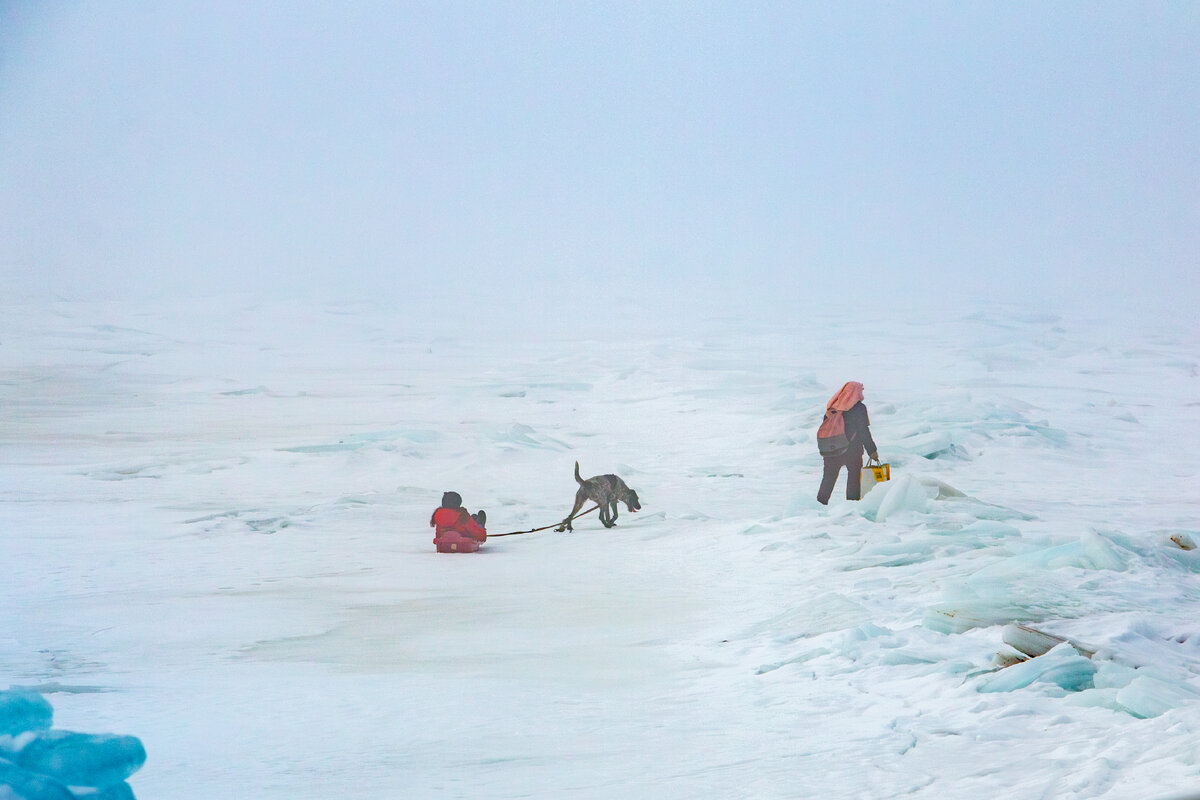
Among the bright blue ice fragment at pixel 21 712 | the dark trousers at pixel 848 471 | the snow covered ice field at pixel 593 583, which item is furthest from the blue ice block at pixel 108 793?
the dark trousers at pixel 848 471

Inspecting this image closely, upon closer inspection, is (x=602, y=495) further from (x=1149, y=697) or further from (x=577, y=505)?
(x=1149, y=697)

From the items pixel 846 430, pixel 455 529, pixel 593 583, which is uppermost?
pixel 846 430

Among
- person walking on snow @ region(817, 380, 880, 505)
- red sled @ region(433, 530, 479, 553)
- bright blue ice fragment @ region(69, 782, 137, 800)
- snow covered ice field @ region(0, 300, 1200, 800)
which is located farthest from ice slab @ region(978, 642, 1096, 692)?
red sled @ region(433, 530, 479, 553)

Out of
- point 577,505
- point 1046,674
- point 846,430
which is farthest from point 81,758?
point 846,430

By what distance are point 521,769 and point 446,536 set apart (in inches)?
82.1

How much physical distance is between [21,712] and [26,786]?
0.40ft

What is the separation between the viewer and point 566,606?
112 inches

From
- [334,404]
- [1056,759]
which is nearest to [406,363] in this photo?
[334,404]

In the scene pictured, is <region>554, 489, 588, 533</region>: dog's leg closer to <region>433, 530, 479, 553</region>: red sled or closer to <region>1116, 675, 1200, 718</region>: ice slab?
<region>433, 530, 479, 553</region>: red sled

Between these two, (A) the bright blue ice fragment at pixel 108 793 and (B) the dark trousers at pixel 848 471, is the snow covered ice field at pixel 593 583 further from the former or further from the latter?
(A) the bright blue ice fragment at pixel 108 793

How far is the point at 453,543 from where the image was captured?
144 inches

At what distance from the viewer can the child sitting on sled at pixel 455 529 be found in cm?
367

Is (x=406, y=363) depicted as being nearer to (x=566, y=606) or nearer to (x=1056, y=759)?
(x=566, y=606)

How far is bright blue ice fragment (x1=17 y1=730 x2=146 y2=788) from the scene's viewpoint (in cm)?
110
